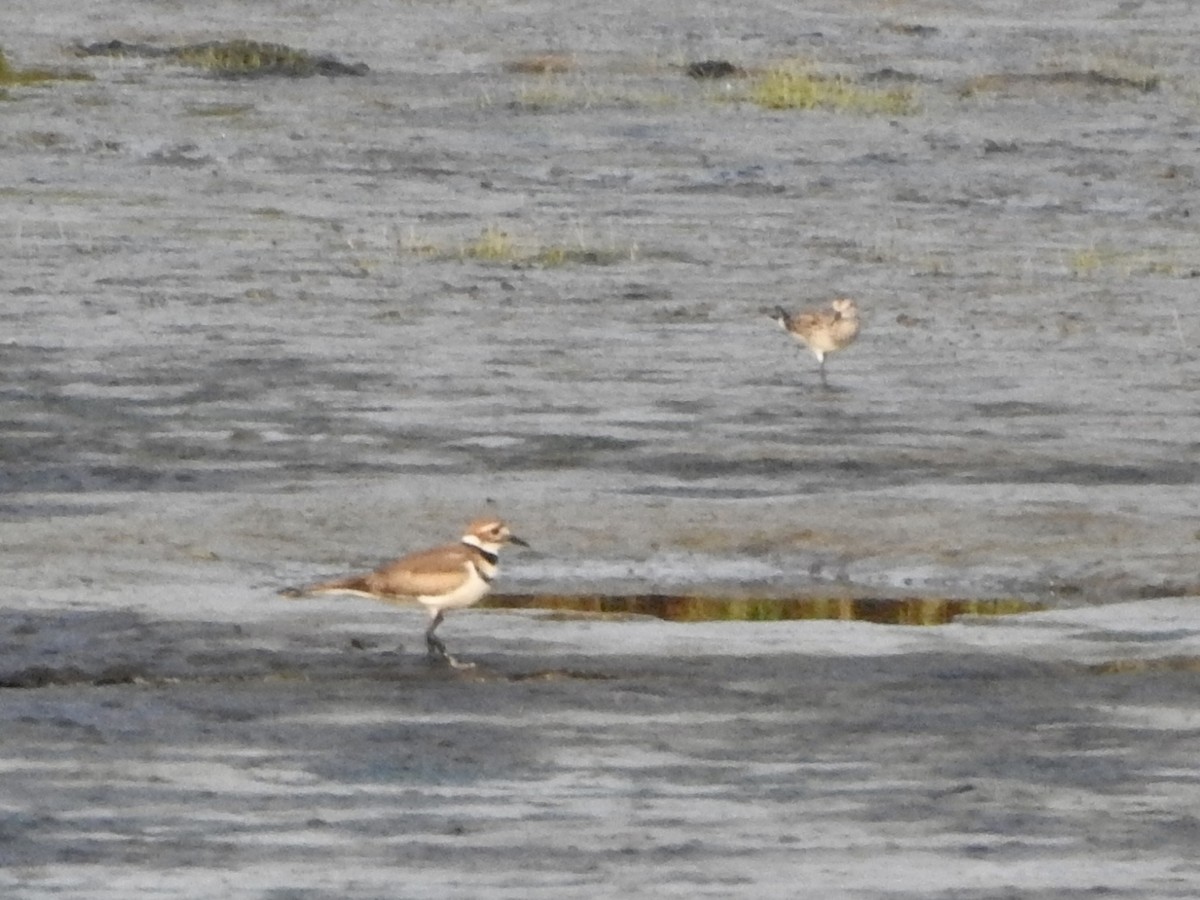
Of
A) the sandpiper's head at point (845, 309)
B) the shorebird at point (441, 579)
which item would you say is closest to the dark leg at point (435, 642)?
the shorebird at point (441, 579)

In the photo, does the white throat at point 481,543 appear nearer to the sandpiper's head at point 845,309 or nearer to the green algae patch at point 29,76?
the sandpiper's head at point 845,309

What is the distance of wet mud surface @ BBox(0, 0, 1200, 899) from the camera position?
29.9 feet

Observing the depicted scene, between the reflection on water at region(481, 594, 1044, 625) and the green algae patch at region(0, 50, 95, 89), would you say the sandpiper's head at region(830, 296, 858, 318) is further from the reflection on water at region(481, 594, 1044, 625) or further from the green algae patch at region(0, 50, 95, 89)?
the green algae patch at region(0, 50, 95, 89)

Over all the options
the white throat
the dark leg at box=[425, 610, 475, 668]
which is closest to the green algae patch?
the white throat

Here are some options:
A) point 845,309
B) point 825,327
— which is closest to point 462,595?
point 825,327

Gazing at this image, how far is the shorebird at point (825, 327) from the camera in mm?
18453

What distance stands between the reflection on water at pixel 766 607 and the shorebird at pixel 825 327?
5684 millimetres

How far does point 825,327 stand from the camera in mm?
18469

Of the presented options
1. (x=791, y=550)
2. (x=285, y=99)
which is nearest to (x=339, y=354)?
(x=791, y=550)

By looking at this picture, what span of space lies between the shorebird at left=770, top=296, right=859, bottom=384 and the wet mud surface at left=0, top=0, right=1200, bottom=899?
10.1 inches

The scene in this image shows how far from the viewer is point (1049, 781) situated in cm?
962

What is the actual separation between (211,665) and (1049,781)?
2.92 m

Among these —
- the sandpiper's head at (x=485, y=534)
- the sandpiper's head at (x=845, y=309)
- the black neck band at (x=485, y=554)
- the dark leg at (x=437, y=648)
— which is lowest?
the dark leg at (x=437, y=648)

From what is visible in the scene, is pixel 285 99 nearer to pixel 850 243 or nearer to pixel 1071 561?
pixel 850 243
